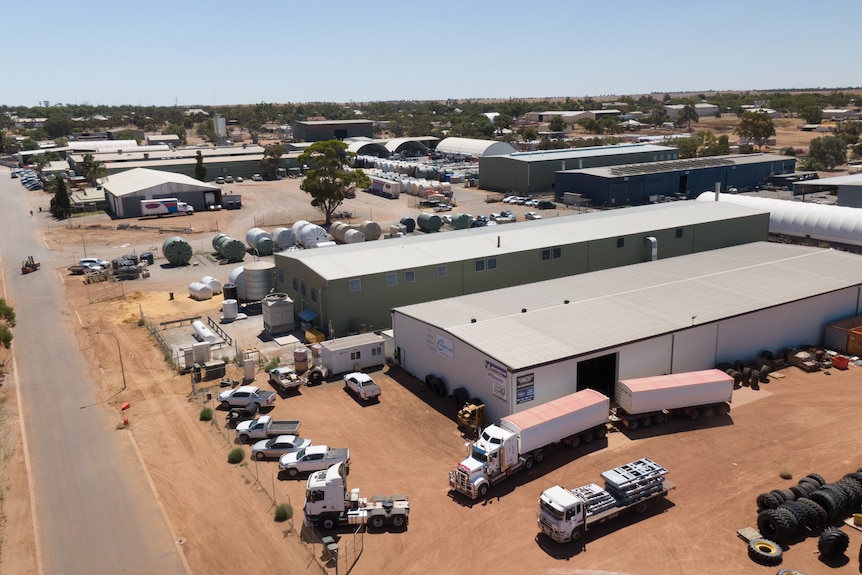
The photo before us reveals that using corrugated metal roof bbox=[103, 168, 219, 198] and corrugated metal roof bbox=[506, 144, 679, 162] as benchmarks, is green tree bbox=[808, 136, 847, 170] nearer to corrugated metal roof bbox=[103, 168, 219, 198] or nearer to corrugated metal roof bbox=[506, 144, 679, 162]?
corrugated metal roof bbox=[506, 144, 679, 162]

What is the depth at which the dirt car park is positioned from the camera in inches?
826

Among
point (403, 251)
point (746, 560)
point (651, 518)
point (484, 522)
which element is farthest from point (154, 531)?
point (403, 251)

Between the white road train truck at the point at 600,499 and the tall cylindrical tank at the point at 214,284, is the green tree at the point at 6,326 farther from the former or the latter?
the white road train truck at the point at 600,499

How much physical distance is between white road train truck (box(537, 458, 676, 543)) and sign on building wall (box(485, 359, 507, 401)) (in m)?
5.75

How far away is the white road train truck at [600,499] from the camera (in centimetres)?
2106

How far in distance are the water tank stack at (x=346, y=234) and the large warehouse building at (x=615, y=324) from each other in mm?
24333

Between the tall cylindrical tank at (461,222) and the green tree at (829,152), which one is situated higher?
the green tree at (829,152)

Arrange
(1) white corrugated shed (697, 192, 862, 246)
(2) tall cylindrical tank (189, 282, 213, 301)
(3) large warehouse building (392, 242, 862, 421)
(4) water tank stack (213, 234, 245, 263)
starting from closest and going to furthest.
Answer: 1. (3) large warehouse building (392, 242, 862, 421)
2. (2) tall cylindrical tank (189, 282, 213, 301)
3. (1) white corrugated shed (697, 192, 862, 246)
4. (4) water tank stack (213, 234, 245, 263)

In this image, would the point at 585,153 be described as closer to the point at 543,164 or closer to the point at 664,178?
the point at 543,164

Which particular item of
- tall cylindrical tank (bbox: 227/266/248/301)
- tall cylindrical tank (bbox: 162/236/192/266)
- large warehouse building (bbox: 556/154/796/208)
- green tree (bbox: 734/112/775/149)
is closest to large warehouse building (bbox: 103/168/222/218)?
tall cylindrical tank (bbox: 162/236/192/266)

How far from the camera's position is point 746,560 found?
20.5m

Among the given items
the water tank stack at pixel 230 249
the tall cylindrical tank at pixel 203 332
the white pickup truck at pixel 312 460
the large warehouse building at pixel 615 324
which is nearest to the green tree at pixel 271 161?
the water tank stack at pixel 230 249

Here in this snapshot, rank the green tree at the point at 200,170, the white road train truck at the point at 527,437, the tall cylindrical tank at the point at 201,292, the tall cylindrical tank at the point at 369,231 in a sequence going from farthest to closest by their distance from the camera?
the green tree at the point at 200,170 < the tall cylindrical tank at the point at 369,231 < the tall cylindrical tank at the point at 201,292 < the white road train truck at the point at 527,437

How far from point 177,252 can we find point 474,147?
81.8 metres
